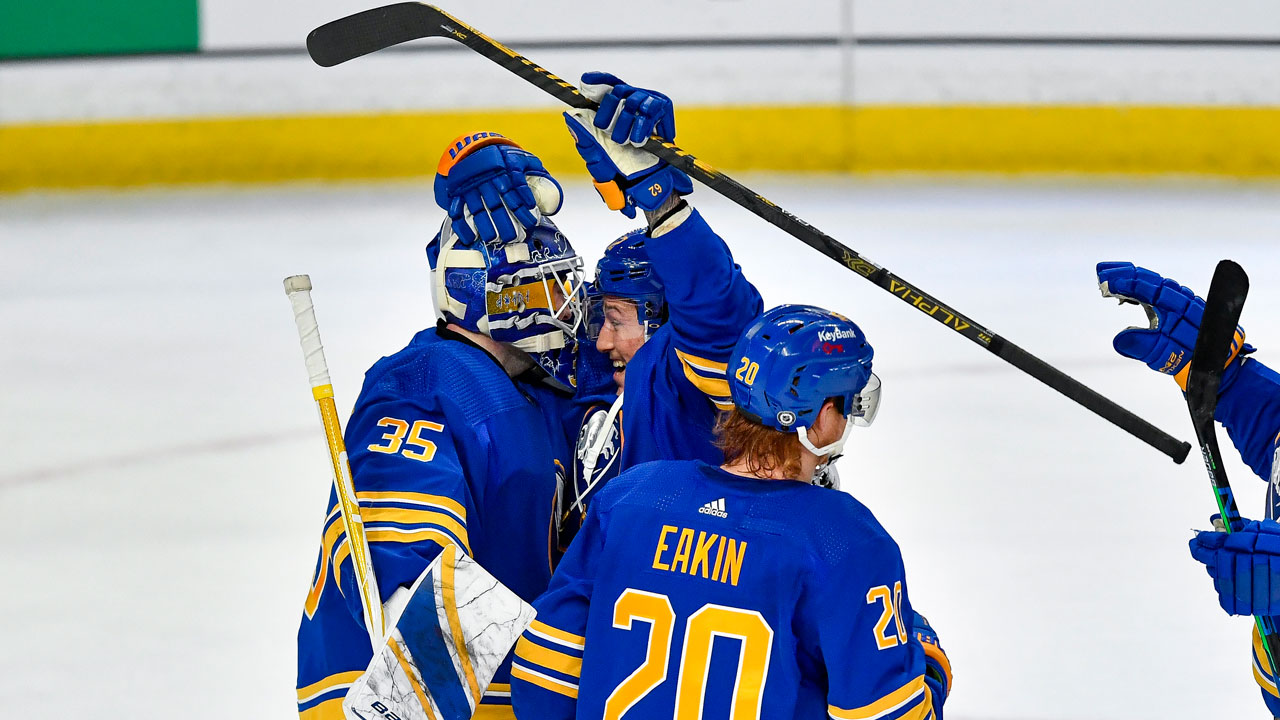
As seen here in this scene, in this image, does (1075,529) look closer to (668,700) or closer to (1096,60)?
(668,700)

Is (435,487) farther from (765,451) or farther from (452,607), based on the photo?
(765,451)

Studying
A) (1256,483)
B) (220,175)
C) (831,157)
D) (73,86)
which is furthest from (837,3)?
(1256,483)

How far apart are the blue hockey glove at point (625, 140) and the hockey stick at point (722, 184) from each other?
27mm

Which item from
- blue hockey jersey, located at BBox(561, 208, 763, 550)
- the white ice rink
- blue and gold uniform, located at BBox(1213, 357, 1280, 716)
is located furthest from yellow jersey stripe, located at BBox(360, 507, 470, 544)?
the white ice rink

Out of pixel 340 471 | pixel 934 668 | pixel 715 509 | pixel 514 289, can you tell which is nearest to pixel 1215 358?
pixel 934 668

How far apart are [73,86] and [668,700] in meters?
8.14

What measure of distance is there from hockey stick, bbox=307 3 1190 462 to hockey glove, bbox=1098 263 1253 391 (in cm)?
27

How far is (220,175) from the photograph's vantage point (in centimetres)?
939

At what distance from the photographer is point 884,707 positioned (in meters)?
1.75

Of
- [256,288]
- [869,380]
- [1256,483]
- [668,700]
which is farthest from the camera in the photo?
[256,288]

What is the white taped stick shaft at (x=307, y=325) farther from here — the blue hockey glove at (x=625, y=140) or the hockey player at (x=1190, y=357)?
the hockey player at (x=1190, y=357)

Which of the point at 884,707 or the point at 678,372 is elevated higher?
the point at 678,372

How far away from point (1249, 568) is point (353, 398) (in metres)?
3.68

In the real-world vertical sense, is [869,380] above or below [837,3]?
below
